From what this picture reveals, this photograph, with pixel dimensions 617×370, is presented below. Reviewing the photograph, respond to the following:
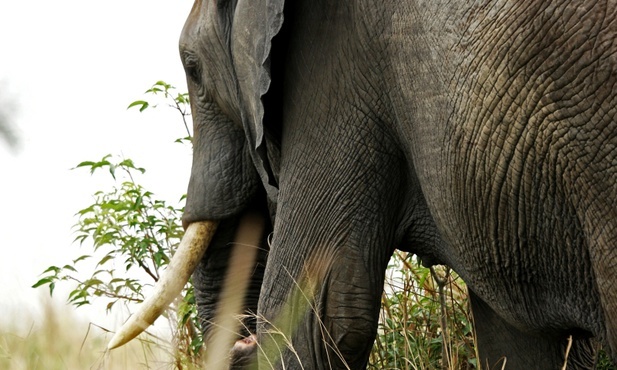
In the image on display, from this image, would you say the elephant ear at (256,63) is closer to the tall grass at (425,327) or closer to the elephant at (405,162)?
the elephant at (405,162)

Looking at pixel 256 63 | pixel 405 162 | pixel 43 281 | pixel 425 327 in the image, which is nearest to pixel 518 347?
pixel 425 327

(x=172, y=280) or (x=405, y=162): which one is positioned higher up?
(x=405, y=162)

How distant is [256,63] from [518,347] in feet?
3.53

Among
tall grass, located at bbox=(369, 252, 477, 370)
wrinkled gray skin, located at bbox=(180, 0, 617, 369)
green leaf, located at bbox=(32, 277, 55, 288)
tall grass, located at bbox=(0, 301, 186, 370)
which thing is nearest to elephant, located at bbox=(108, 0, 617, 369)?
wrinkled gray skin, located at bbox=(180, 0, 617, 369)

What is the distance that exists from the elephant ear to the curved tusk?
38 cm

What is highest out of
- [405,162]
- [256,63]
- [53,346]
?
[256,63]

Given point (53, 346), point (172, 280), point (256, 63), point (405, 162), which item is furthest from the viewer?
point (172, 280)

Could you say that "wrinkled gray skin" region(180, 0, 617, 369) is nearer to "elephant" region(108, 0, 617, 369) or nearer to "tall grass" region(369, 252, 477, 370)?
"elephant" region(108, 0, 617, 369)

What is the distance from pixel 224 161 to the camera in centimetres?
379

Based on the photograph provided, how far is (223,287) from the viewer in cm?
394

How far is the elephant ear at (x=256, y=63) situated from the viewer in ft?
10.3

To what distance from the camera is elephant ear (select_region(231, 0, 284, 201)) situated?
3.15 meters

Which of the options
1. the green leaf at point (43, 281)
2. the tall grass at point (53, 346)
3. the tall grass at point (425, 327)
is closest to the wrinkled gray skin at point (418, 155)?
the tall grass at point (425, 327)

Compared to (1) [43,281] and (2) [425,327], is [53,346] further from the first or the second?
(2) [425,327]
